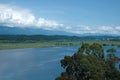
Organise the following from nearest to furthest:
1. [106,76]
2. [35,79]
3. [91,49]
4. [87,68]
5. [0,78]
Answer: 1. [87,68]
2. [106,76]
3. [91,49]
4. [35,79]
5. [0,78]

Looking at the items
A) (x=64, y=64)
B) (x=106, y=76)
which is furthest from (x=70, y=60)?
(x=106, y=76)

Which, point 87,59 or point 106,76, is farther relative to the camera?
point 106,76

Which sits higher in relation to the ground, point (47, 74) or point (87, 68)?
point (87, 68)

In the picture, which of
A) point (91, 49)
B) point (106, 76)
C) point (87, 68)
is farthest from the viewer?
point (91, 49)

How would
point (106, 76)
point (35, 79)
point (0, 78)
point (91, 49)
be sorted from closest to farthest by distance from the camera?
point (106, 76)
point (91, 49)
point (35, 79)
point (0, 78)

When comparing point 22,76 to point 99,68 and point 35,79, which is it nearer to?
point 35,79

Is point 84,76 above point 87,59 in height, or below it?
below

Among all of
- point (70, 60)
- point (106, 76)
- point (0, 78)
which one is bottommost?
point (0, 78)

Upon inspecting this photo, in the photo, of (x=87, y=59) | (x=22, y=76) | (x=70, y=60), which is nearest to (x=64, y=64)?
(x=70, y=60)

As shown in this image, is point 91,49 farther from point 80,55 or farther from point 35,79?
point 35,79
